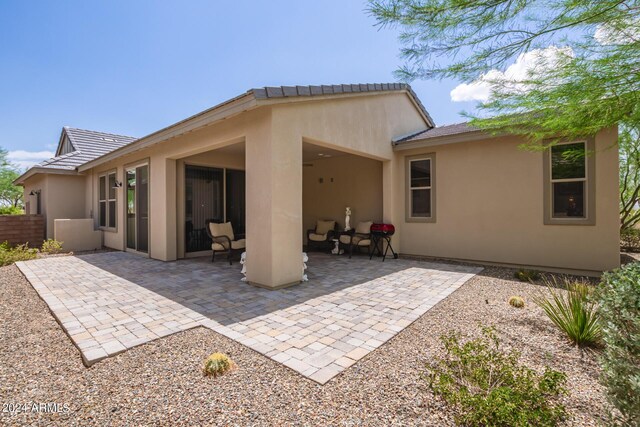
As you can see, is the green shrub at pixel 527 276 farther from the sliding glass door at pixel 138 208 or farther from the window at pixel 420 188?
the sliding glass door at pixel 138 208

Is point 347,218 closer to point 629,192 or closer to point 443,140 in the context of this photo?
point 443,140

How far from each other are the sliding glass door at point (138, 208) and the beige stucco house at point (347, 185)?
2.0 inches

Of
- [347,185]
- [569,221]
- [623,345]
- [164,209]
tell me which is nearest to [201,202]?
[164,209]

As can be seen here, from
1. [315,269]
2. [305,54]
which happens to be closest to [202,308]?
[315,269]

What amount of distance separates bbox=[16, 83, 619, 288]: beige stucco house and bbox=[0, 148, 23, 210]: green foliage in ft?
70.2

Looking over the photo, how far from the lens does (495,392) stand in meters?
1.91

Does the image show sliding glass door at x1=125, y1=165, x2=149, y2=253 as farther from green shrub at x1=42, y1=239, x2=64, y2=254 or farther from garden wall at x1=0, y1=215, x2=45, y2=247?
garden wall at x1=0, y1=215, x2=45, y2=247

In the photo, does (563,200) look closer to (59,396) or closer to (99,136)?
(59,396)

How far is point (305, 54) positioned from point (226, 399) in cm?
701

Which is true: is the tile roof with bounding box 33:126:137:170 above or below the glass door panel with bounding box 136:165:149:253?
above

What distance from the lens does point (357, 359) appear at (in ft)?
8.84

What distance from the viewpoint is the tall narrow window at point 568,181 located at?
243 inches

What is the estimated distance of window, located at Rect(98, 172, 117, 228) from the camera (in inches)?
392

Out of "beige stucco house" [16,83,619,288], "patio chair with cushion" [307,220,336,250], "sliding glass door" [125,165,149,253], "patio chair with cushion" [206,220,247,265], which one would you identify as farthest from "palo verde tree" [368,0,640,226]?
"sliding glass door" [125,165,149,253]
